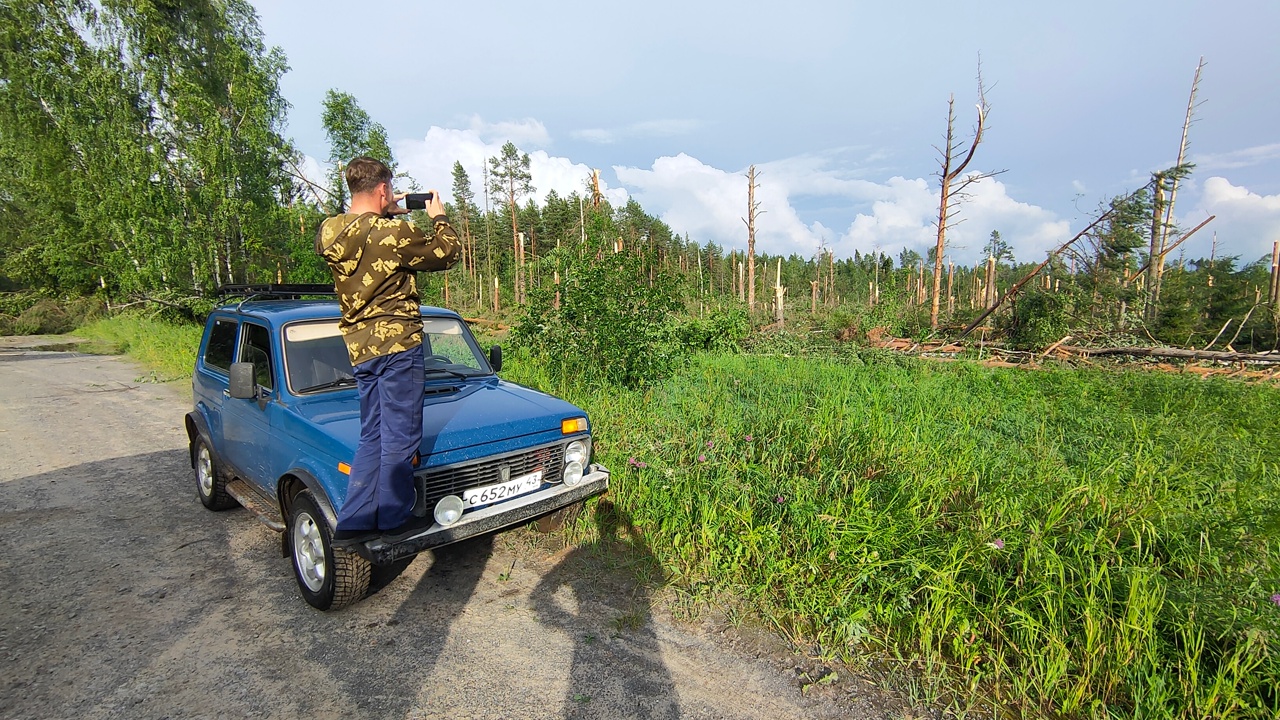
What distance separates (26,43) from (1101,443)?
106ft

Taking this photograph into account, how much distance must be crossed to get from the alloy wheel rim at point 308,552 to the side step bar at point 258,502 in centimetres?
23

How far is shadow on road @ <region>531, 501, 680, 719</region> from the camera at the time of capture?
264 centimetres

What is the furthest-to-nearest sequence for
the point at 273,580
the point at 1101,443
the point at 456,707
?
the point at 1101,443 < the point at 273,580 < the point at 456,707

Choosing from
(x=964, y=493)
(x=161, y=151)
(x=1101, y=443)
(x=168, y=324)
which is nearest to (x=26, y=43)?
(x=161, y=151)

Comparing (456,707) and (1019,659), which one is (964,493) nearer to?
(1019,659)

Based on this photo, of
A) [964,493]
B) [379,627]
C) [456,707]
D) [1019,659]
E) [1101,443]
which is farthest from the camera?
[1101,443]

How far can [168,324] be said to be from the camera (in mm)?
18797

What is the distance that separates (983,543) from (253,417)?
5026 mm

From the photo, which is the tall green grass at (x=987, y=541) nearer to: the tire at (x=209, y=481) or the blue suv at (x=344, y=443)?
the blue suv at (x=344, y=443)

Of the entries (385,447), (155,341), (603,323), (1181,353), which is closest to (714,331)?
(603,323)

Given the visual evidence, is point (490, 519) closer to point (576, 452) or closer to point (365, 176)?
point (576, 452)

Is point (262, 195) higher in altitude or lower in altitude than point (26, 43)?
lower

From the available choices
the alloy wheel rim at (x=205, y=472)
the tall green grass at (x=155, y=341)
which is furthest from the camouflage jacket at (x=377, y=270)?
the tall green grass at (x=155, y=341)

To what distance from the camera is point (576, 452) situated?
3867 millimetres
